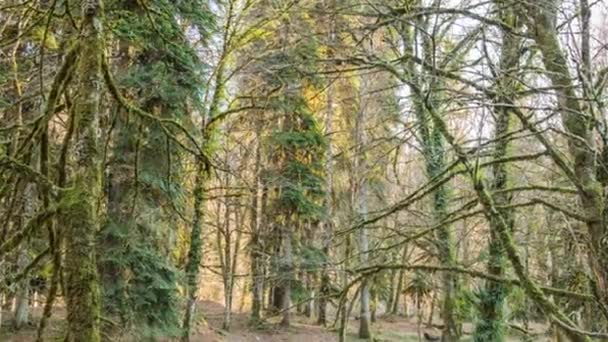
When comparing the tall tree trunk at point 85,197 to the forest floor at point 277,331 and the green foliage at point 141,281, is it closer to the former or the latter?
the green foliage at point 141,281

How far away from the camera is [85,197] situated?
1.93 metres

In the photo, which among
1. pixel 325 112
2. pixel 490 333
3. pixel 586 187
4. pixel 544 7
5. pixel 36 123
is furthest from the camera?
pixel 325 112

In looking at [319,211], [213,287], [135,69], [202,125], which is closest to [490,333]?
[202,125]

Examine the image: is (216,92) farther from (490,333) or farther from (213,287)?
(213,287)

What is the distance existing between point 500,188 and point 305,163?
10789 millimetres

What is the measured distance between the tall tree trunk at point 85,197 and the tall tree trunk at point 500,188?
2.04 m

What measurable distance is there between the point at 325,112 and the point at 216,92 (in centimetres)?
721

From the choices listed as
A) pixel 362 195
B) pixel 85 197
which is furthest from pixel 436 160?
pixel 362 195

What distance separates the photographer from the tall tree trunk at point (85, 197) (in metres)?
1.88

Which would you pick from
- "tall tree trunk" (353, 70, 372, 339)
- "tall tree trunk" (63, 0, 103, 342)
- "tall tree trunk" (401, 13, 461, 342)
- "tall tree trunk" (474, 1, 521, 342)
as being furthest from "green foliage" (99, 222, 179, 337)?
"tall tree trunk" (63, 0, 103, 342)

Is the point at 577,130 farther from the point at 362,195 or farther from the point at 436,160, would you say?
→ the point at 362,195

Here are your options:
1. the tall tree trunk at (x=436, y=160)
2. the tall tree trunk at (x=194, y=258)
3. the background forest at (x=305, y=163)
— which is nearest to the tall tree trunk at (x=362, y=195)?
the background forest at (x=305, y=163)

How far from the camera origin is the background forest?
2479 millimetres

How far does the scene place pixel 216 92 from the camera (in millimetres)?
10906
